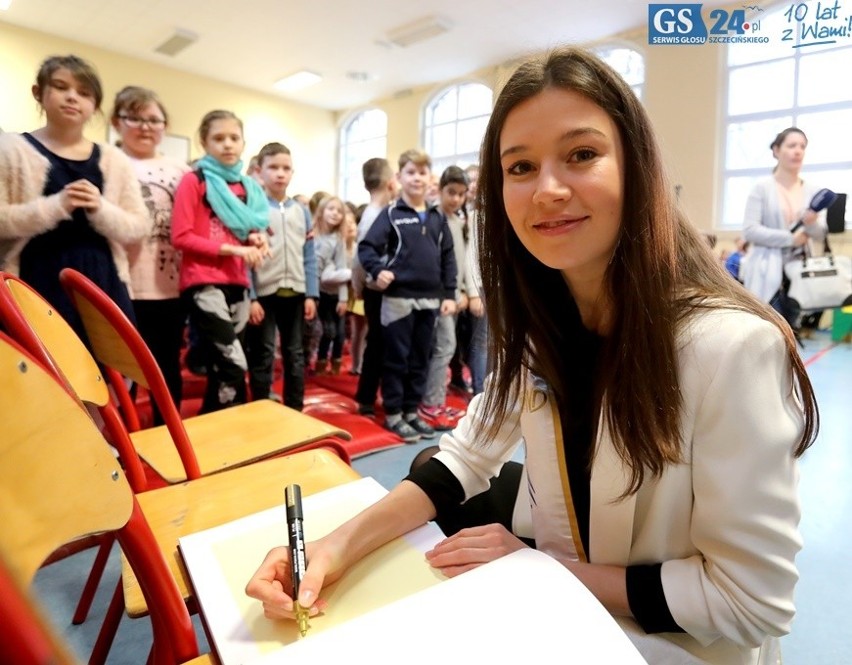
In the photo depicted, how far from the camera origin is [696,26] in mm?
6109

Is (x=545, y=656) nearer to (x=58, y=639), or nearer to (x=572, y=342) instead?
(x=58, y=639)

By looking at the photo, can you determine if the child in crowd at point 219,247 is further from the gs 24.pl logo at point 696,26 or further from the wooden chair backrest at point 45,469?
the gs 24.pl logo at point 696,26

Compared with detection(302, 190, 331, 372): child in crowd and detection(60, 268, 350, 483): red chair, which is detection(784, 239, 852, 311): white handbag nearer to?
detection(302, 190, 331, 372): child in crowd

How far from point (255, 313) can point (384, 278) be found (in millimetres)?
615

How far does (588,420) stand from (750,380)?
23cm

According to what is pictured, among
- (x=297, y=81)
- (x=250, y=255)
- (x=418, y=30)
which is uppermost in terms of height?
(x=297, y=81)

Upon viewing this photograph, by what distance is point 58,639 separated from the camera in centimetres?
27

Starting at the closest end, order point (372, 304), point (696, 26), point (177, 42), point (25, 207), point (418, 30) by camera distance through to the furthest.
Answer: point (25, 207) → point (372, 304) → point (696, 26) → point (418, 30) → point (177, 42)

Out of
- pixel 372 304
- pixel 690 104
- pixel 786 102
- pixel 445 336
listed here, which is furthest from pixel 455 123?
pixel 445 336

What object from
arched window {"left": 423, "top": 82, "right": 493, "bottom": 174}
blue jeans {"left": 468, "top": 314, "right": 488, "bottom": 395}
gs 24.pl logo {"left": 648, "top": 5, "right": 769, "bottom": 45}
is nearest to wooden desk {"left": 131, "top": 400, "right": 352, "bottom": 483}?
blue jeans {"left": 468, "top": 314, "right": 488, "bottom": 395}

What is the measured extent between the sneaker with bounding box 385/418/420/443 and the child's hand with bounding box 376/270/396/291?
672mm

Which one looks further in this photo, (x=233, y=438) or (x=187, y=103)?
(x=187, y=103)

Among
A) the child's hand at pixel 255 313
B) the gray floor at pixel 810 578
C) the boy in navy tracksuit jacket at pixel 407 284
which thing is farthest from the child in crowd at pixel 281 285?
the gray floor at pixel 810 578

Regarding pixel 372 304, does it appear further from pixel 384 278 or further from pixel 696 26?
pixel 696 26
